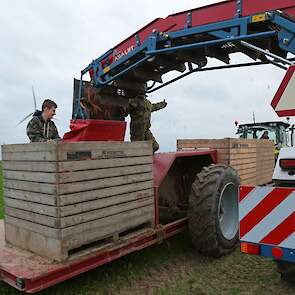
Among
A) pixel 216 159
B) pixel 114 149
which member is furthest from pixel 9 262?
pixel 216 159

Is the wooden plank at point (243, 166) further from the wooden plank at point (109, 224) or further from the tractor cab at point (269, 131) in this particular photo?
the tractor cab at point (269, 131)

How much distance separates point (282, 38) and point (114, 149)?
2310mm

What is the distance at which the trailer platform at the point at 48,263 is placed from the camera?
110 inches

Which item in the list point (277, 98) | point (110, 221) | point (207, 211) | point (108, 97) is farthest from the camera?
point (108, 97)

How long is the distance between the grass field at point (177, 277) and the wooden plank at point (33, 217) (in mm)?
650

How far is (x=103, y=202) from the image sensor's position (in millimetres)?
3291

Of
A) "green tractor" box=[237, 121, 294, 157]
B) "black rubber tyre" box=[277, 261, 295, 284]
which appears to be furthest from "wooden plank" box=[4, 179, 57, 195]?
"green tractor" box=[237, 121, 294, 157]

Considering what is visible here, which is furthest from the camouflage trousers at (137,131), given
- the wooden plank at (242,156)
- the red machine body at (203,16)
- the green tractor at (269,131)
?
the green tractor at (269,131)

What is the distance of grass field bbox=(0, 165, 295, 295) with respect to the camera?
3.50 m

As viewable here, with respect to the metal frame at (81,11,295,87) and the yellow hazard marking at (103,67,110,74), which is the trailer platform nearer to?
the metal frame at (81,11,295,87)

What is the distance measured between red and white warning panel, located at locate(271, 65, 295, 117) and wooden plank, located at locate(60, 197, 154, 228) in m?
1.54

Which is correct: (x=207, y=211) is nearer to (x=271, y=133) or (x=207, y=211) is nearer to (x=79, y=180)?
(x=79, y=180)

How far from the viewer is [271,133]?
481 inches

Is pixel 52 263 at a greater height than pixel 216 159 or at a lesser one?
lesser
